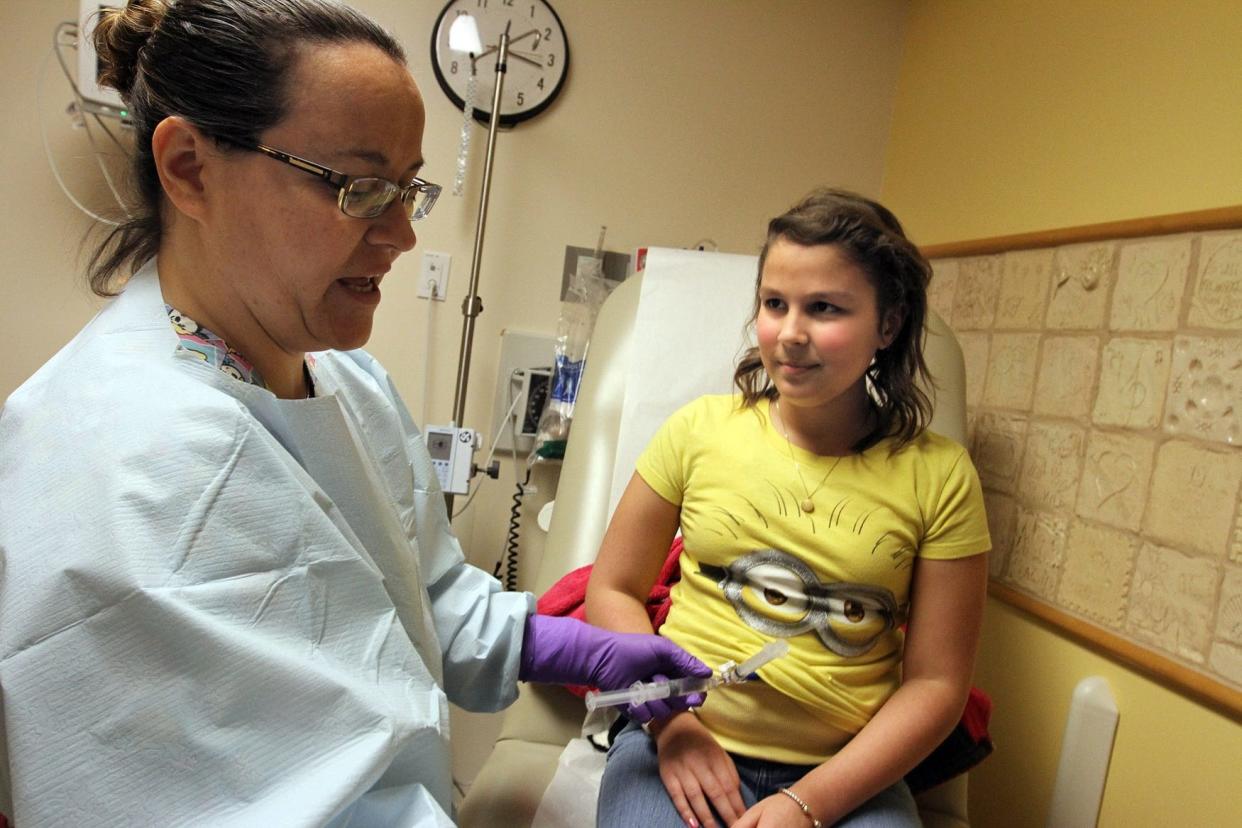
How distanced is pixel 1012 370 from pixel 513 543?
124 centimetres

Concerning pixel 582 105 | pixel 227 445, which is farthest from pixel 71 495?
pixel 582 105

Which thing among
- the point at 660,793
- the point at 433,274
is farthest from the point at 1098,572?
the point at 433,274

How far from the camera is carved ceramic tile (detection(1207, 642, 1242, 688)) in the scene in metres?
1.10

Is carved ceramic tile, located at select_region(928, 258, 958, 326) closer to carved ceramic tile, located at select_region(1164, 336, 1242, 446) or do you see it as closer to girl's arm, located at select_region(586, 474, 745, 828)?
carved ceramic tile, located at select_region(1164, 336, 1242, 446)

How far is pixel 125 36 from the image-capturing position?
2.40 ft

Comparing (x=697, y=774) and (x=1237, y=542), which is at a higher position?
(x=1237, y=542)

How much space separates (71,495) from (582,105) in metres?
1.75

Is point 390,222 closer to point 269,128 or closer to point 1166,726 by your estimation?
point 269,128

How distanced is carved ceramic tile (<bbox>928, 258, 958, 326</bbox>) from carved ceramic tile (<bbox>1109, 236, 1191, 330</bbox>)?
50 cm

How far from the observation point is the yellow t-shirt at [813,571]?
1.01 m

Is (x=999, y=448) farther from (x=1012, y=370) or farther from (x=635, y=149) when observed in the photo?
(x=635, y=149)

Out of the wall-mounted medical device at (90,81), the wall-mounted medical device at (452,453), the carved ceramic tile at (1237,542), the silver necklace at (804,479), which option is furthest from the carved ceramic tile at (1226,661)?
the wall-mounted medical device at (90,81)

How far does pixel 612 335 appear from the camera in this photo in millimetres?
1573

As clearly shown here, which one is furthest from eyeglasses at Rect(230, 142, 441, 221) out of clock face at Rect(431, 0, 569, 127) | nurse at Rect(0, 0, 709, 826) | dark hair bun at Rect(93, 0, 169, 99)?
clock face at Rect(431, 0, 569, 127)
